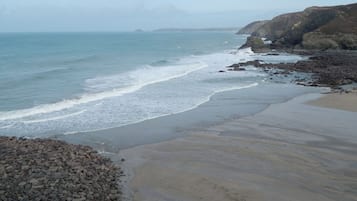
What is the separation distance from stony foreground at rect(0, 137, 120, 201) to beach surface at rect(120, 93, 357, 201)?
88cm

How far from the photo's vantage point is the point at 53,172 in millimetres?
13211

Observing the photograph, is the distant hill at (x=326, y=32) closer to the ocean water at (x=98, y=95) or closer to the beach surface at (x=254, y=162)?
the ocean water at (x=98, y=95)

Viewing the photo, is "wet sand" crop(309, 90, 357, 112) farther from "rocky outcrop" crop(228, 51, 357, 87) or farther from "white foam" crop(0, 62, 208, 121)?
"white foam" crop(0, 62, 208, 121)

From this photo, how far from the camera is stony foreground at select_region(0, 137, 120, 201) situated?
37.8ft

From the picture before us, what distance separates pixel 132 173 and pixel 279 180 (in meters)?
4.49

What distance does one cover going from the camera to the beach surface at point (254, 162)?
39.1ft

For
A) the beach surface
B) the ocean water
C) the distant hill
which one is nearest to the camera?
the beach surface

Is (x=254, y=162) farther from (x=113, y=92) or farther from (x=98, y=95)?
(x=113, y=92)

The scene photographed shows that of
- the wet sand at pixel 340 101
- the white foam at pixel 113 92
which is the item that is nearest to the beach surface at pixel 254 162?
the wet sand at pixel 340 101

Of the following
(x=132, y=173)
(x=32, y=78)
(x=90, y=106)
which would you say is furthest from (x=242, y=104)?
(x=32, y=78)

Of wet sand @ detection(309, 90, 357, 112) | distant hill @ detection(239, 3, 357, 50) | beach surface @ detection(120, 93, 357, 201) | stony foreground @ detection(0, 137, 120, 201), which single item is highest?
Result: distant hill @ detection(239, 3, 357, 50)

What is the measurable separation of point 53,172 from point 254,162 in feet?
21.0

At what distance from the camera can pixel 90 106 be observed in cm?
2497

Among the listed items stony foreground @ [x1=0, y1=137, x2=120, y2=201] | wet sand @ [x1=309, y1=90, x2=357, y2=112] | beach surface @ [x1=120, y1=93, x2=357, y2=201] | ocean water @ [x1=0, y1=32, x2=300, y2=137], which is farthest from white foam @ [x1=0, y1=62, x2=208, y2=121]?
wet sand @ [x1=309, y1=90, x2=357, y2=112]
